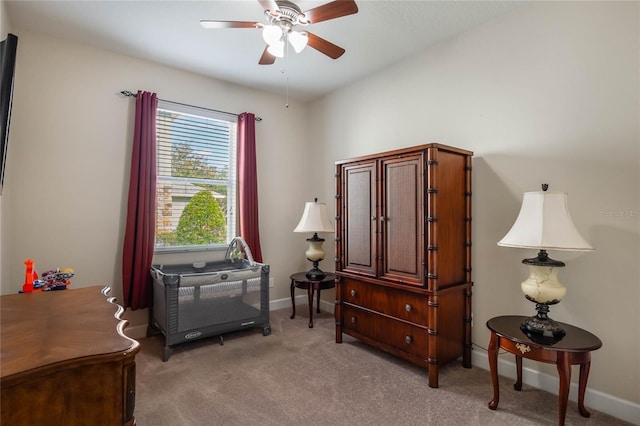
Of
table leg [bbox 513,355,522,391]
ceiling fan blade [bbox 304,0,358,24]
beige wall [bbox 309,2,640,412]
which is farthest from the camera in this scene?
table leg [bbox 513,355,522,391]

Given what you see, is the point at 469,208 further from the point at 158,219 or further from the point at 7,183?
the point at 7,183

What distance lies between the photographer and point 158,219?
338 centimetres

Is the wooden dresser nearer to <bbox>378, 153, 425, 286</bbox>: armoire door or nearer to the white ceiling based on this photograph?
<bbox>378, 153, 425, 286</bbox>: armoire door

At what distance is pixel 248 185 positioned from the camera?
3824 millimetres

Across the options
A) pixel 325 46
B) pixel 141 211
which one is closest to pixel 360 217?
pixel 325 46

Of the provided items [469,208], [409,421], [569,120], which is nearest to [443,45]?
[569,120]

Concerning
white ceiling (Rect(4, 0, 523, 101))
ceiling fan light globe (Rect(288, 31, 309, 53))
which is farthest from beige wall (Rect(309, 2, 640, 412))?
ceiling fan light globe (Rect(288, 31, 309, 53))

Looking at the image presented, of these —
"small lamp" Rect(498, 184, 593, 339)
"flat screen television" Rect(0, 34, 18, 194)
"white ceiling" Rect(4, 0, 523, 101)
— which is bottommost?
"small lamp" Rect(498, 184, 593, 339)

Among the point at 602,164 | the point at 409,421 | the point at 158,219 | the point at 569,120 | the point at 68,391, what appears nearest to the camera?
the point at 68,391

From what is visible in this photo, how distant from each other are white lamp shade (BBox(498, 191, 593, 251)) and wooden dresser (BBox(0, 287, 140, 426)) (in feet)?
6.57

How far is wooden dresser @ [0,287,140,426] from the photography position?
0.89 metres

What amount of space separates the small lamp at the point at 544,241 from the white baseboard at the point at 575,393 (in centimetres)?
52

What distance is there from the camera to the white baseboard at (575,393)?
6.28 ft

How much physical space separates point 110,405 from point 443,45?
Result: 10.9ft
